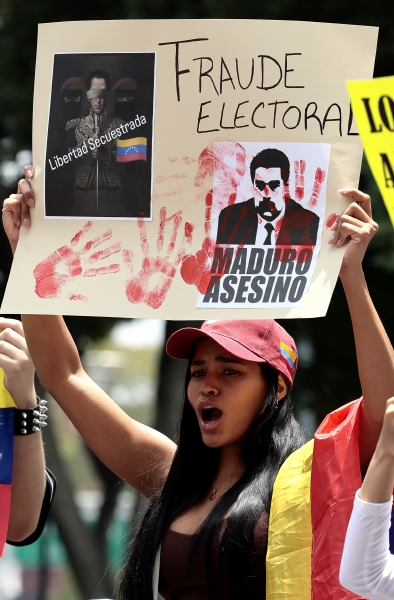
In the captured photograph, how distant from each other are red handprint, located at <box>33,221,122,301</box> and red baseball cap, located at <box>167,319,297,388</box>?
36 centimetres

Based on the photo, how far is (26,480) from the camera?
298 cm

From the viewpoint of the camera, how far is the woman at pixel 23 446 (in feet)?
9.78

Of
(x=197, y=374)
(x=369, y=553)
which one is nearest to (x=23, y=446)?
(x=197, y=374)

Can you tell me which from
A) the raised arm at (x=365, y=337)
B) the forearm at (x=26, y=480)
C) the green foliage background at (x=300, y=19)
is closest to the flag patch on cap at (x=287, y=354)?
the raised arm at (x=365, y=337)

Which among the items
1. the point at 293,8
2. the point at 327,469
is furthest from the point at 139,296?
the point at 293,8

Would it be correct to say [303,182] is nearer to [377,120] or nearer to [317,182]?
[317,182]

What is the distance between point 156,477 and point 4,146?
4.30 m

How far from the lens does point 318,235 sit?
8.09 ft

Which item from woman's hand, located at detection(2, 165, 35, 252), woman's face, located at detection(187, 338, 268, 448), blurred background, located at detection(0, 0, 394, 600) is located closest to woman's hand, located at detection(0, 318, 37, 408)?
woman's hand, located at detection(2, 165, 35, 252)

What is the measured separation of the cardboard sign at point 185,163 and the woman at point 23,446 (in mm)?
439

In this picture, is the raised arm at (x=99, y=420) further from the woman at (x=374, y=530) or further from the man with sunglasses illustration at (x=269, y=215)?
the woman at (x=374, y=530)

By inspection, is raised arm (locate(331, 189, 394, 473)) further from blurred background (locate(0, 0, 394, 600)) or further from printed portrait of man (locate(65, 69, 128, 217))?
blurred background (locate(0, 0, 394, 600))

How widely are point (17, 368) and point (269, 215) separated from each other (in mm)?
946

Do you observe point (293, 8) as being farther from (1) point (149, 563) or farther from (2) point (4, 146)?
(1) point (149, 563)
